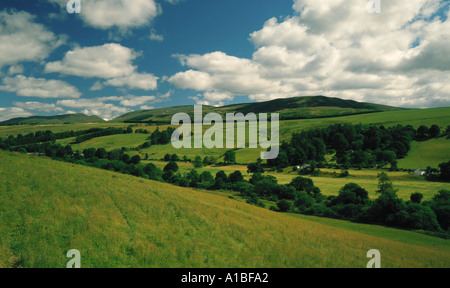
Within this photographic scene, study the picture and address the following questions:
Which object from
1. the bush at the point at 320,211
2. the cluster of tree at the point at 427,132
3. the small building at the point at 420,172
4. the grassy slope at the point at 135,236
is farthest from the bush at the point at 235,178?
the cluster of tree at the point at 427,132

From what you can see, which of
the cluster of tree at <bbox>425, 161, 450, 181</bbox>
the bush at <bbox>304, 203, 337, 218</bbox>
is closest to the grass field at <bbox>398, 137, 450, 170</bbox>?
the cluster of tree at <bbox>425, 161, 450, 181</bbox>

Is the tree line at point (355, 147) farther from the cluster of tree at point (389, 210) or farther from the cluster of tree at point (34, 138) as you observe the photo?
the cluster of tree at point (34, 138)

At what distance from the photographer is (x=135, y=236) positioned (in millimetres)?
13352

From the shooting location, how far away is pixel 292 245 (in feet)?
52.3

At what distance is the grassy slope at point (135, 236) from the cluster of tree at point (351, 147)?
310ft

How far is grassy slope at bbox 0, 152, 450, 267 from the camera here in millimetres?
11117

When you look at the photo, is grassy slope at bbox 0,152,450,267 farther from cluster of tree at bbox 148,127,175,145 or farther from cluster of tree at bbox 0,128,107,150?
cluster of tree at bbox 0,128,107,150

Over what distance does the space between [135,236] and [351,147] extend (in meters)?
135

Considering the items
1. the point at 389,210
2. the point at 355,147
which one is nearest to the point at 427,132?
the point at 355,147

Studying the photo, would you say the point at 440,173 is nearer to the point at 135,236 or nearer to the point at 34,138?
the point at 135,236

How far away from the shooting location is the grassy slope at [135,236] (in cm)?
1112
